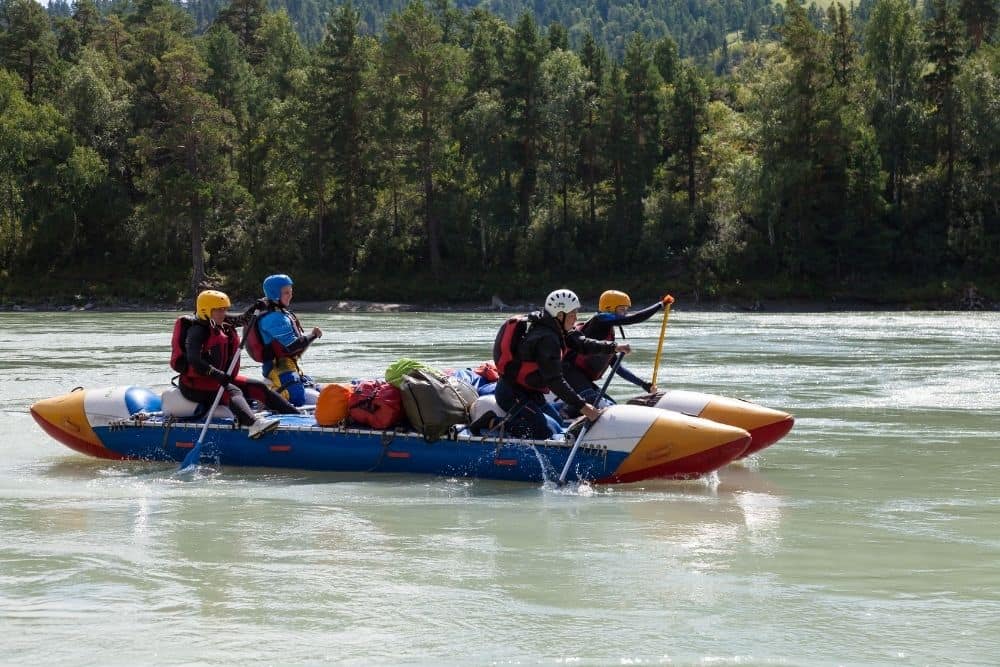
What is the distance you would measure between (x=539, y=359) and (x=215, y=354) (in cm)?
303

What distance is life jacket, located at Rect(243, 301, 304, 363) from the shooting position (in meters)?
11.1

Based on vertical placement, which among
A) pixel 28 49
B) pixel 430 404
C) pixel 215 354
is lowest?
pixel 430 404

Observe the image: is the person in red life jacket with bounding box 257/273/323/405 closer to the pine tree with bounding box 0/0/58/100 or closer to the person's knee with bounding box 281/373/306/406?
the person's knee with bounding box 281/373/306/406

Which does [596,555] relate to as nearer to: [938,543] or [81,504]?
[938,543]

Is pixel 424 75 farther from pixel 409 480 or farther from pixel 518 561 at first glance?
pixel 518 561

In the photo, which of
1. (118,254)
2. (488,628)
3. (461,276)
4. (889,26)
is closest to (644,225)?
(461,276)

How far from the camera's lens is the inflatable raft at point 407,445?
9.95 m

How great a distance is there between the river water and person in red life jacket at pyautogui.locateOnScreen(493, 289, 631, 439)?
0.60 m

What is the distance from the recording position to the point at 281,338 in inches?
437

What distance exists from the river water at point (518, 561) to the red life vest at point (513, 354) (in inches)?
36.1

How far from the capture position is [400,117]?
169 ft

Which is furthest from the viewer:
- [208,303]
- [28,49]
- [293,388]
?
[28,49]

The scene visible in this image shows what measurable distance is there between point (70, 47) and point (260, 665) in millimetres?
71235

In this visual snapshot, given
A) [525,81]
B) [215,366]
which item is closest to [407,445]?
[215,366]
